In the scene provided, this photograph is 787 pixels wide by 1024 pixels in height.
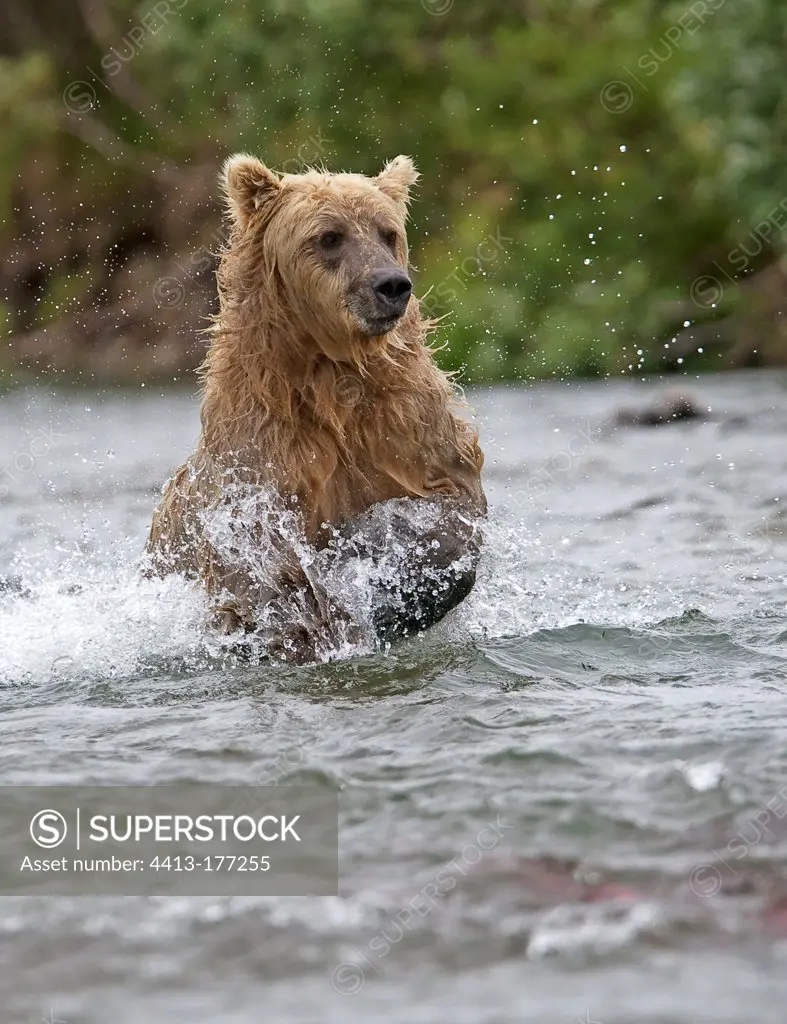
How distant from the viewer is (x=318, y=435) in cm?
A: 646

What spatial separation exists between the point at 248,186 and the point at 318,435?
108 centimetres

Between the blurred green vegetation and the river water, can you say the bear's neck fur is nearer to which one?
the river water

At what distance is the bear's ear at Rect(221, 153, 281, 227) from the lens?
6.55 metres

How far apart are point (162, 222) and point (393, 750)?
27.9m

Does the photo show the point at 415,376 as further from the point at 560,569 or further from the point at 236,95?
the point at 236,95

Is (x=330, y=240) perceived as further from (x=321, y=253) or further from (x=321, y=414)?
(x=321, y=414)

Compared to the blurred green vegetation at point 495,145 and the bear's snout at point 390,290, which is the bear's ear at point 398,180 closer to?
the bear's snout at point 390,290

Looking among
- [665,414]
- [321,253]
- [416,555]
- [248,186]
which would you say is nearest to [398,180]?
[248,186]

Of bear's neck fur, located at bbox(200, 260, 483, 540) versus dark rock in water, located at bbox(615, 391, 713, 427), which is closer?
bear's neck fur, located at bbox(200, 260, 483, 540)

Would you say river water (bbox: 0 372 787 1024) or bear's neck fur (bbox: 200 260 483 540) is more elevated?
bear's neck fur (bbox: 200 260 483 540)

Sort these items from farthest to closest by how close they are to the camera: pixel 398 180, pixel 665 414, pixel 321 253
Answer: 1. pixel 665 414
2. pixel 398 180
3. pixel 321 253

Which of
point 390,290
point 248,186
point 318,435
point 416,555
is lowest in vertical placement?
point 416,555

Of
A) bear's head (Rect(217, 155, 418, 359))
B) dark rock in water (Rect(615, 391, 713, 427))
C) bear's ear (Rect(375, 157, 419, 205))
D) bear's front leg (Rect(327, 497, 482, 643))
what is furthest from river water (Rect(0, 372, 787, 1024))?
dark rock in water (Rect(615, 391, 713, 427))

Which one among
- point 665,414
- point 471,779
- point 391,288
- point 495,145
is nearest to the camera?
point 471,779
